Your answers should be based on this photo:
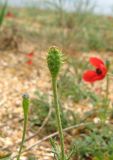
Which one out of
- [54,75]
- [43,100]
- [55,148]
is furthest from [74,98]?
[54,75]

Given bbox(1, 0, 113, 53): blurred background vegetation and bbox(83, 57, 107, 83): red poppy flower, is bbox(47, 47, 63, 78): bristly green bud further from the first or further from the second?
bbox(1, 0, 113, 53): blurred background vegetation

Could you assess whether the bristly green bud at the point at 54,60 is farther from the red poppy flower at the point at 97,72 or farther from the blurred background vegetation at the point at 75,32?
the blurred background vegetation at the point at 75,32

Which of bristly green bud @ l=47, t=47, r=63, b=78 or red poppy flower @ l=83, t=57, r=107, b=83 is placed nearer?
bristly green bud @ l=47, t=47, r=63, b=78

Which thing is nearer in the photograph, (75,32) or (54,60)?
(54,60)

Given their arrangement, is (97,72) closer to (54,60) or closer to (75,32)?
(54,60)

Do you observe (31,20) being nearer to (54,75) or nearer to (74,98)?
(74,98)

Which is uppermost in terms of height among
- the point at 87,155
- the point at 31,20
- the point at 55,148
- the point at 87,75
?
the point at 31,20

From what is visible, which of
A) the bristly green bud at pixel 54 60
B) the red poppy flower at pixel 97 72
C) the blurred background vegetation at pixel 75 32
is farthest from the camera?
the blurred background vegetation at pixel 75 32

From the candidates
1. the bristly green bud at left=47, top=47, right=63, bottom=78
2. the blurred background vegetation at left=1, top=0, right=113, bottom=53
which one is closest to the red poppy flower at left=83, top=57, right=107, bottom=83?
the bristly green bud at left=47, top=47, right=63, bottom=78

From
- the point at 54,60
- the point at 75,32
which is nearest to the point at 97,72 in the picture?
the point at 54,60

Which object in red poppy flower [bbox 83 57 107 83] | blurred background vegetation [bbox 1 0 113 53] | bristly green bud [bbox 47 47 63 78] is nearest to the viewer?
bristly green bud [bbox 47 47 63 78]

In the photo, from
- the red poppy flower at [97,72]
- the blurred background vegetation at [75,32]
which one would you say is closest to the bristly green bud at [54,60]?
the red poppy flower at [97,72]
